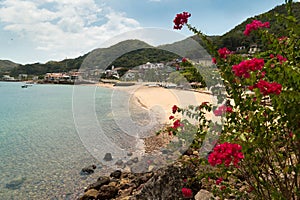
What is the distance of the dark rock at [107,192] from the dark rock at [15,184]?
252 centimetres

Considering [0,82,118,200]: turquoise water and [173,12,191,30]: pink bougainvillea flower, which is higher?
[173,12,191,30]: pink bougainvillea flower

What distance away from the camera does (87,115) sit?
15297mm

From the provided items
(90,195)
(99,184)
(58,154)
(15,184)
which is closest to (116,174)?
(99,184)

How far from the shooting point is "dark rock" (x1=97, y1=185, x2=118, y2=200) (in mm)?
4877

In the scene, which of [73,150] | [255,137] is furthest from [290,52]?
[73,150]

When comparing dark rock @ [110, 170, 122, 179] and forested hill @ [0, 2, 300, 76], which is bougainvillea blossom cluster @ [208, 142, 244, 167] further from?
dark rock @ [110, 170, 122, 179]

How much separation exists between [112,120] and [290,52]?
12286 mm

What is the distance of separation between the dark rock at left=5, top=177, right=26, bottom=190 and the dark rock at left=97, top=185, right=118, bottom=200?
2.52 meters

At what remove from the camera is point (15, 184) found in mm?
6145

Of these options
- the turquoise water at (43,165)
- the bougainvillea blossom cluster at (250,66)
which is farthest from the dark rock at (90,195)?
the bougainvillea blossom cluster at (250,66)

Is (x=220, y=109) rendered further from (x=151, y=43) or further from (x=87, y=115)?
(x=87, y=115)

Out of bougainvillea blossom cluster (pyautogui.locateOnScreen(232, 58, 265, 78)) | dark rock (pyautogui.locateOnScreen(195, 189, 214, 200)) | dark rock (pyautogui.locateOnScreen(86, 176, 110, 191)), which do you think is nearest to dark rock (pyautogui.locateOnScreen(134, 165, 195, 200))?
dark rock (pyautogui.locateOnScreen(195, 189, 214, 200))

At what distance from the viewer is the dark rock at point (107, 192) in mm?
4877

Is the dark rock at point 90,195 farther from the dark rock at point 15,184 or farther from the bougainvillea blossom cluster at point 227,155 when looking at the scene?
the bougainvillea blossom cluster at point 227,155
